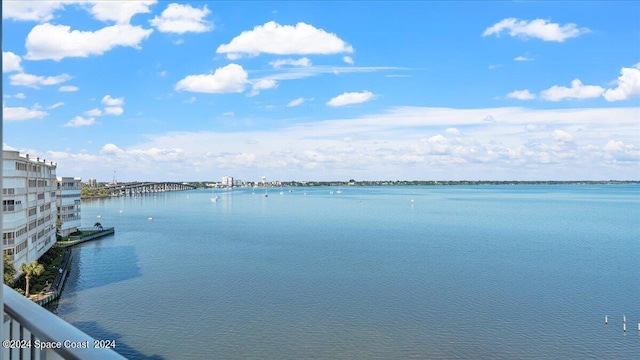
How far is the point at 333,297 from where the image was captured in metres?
20.5

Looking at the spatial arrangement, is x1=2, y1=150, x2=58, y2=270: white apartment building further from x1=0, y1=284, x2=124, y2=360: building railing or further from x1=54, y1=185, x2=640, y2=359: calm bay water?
x1=0, y1=284, x2=124, y2=360: building railing

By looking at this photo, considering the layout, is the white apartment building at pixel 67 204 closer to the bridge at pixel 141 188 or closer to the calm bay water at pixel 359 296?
the calm bay water at pixel 359 296

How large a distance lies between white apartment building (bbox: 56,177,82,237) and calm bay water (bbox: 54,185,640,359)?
2711mm

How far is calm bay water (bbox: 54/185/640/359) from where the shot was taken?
1525 cm

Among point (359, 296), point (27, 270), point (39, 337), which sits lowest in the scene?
point (359, 296)

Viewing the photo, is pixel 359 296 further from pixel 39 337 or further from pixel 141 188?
pixel 141 188

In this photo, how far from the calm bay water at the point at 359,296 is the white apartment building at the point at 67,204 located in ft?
8.90

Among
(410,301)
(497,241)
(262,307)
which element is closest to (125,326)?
(262,307)

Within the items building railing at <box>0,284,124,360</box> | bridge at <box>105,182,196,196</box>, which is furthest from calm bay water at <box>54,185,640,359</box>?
bridge at <box>105,182,196,196</box>

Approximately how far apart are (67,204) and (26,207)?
1601cm

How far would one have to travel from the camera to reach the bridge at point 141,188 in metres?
123

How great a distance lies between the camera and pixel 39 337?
109 centimetres

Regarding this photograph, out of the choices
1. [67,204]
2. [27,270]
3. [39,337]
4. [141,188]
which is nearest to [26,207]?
[27,270]

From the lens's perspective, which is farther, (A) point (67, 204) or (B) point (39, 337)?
(A) point (67, 204)
